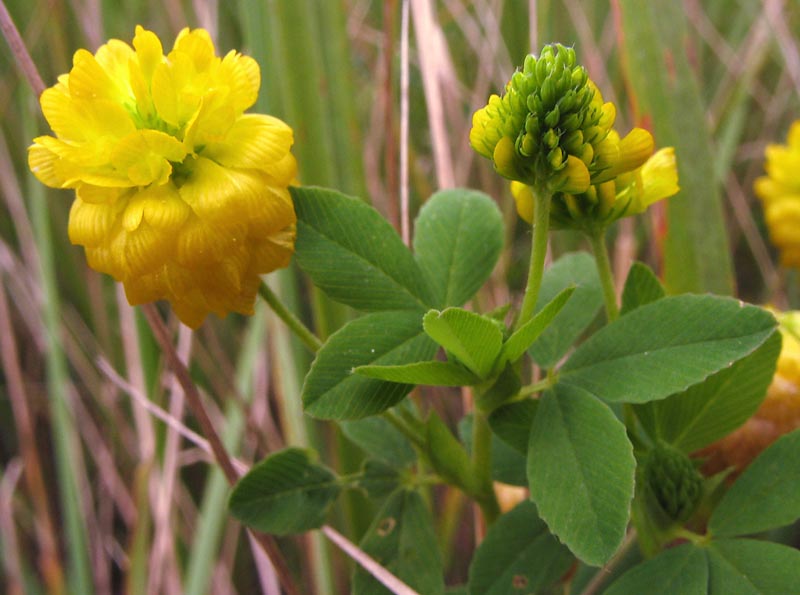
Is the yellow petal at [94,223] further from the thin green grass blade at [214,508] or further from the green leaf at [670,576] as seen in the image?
the thin green grass blade at [214,508]

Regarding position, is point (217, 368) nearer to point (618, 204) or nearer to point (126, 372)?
point (126, 372)

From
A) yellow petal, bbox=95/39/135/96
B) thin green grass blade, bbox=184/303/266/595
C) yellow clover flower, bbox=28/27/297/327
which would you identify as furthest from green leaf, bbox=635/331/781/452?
thin green grass blade, bbox=184/303/266/595

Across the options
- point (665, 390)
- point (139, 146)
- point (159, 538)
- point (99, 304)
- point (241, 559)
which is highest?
point (139, 146)

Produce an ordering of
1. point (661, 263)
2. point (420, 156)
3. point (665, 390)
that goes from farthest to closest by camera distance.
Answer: point (420, 156) → point (661, 263) → point (665, 390)

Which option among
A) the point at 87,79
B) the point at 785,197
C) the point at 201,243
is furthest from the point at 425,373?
the point at 785,197

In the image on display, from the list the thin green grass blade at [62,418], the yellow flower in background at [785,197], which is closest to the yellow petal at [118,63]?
the thin green grass blade at [62,418]

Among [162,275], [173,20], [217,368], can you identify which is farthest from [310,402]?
[173,20]

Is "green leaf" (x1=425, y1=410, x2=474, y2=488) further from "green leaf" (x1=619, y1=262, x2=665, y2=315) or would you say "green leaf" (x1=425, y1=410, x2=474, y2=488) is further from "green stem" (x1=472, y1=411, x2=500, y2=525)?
"green leaf" (x1=619, y1=262, x2=665, y2=315)

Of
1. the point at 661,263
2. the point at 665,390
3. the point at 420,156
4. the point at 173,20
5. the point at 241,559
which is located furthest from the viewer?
the point at 420,156
